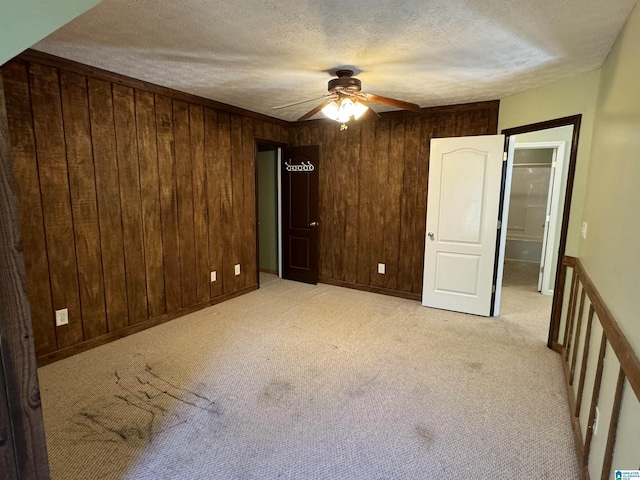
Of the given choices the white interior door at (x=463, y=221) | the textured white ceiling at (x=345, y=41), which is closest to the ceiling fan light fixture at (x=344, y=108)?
the textured white ceiling at (x=345, y=41)

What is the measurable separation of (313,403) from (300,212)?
10.2ft

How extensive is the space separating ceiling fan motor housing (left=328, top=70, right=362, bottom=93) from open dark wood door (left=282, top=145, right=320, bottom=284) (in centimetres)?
195

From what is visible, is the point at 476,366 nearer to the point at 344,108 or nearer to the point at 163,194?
the point at 344,108

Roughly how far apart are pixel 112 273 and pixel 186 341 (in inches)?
35.4

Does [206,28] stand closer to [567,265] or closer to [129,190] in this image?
[129,190]

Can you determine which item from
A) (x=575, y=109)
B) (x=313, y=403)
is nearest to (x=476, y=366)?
(x=313, y=403)

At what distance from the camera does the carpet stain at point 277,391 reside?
2.28 meters

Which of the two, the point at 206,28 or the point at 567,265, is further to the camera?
the point at 567,265

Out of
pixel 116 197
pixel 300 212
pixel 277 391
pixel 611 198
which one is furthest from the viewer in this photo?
pixel 300 212

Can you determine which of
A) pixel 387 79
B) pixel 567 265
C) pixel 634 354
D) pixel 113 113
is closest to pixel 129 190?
pixel 113 113

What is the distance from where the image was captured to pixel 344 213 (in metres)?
4.70

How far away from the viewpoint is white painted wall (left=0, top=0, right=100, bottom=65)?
885mm

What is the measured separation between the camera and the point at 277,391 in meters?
2.37

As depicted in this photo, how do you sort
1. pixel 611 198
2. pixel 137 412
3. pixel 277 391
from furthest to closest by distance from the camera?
pixel 277 391 < pixel 137 412 < pixel 611 198
